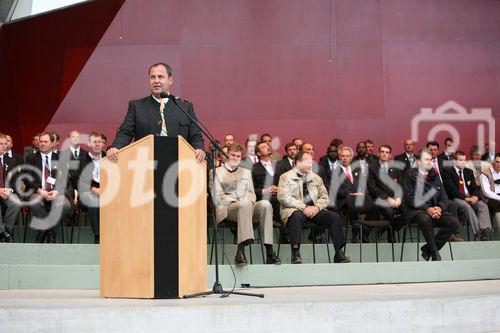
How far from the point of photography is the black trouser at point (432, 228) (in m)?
7.24

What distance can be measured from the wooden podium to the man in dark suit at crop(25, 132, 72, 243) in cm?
300

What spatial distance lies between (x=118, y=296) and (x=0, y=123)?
6.76 metres

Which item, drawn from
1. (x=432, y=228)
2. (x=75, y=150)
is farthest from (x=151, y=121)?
(x=432, y=228)

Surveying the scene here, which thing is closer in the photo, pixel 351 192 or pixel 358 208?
pixel 358 208

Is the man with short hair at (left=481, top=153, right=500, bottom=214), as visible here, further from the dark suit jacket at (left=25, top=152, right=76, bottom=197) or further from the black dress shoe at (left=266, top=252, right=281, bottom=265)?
the dark suit jacket at (left=25, top=152, right=76, bottom=197)

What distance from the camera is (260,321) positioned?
4.10 metres

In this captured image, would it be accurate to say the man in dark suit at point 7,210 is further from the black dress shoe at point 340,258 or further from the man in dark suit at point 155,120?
the black dress shoe at point 340,258

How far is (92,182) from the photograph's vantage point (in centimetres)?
746

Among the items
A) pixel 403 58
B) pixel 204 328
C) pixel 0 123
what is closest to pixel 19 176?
pixel 0 123

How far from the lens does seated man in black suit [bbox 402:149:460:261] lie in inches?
287

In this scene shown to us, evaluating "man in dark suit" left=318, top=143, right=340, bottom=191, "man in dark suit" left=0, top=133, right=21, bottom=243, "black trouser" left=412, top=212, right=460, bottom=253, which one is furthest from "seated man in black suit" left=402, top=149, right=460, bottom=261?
"man in dark suit" left=0, top=133, right=21, bottom=243

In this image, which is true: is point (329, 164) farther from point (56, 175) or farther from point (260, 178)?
point (56, 175)

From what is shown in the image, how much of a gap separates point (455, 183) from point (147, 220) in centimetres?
516

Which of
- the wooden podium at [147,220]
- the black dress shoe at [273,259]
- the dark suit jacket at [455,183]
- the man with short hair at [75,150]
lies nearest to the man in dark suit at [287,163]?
the black dress shoe at [273,259]
